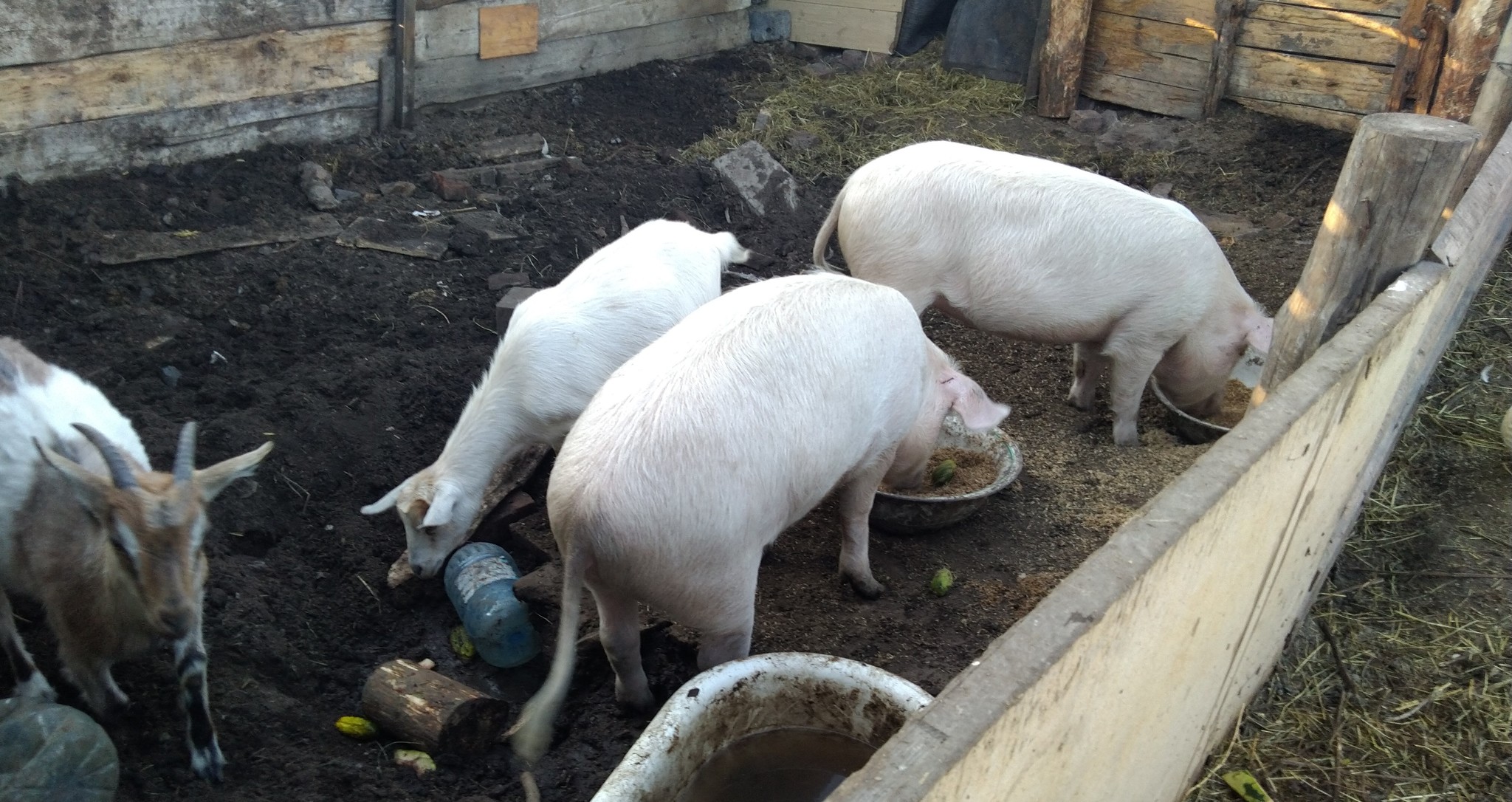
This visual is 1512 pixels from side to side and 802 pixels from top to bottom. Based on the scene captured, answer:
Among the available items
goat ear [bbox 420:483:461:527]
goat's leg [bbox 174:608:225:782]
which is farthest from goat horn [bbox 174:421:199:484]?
goat ear [bbox 420:483:461:527]

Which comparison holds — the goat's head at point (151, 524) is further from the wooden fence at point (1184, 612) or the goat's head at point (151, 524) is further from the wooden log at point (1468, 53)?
the wooden log at point (1468, 53)

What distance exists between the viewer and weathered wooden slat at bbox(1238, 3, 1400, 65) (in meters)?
7.82

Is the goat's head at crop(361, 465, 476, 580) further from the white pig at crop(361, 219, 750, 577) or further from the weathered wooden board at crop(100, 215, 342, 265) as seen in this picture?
the weathered wooden board at crop(100, 215, 342, 265)

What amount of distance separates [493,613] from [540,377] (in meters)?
0.88

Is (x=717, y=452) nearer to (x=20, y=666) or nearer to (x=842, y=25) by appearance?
(x=20, y=666)

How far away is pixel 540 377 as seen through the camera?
3996 millimetres

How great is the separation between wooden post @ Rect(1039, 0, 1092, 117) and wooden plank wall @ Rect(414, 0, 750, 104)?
114 inches

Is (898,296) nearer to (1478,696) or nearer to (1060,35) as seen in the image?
(1478,696)

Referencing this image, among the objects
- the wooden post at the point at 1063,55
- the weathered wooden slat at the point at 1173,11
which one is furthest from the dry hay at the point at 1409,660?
the wooden post at the point at 1063,55

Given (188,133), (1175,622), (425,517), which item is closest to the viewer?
(1175,622)

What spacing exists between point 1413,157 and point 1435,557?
1.72 metres

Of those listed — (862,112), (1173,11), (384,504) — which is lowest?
(384,504)

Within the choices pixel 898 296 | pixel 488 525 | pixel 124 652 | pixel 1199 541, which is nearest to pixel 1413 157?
pixel 898 296

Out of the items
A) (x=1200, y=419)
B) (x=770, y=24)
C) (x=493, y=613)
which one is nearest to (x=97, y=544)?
(x=493, y=613)
